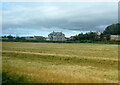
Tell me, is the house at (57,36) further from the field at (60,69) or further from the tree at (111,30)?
the field at (60,69)

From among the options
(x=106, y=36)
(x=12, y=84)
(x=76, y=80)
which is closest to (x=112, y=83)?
(x=76, y=80)

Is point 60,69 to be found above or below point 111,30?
below

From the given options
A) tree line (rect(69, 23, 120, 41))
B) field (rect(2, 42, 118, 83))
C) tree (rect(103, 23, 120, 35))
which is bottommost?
field (rect(2, 42, 118, 83))

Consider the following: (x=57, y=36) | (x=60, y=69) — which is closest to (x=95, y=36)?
(x=57, y=36)

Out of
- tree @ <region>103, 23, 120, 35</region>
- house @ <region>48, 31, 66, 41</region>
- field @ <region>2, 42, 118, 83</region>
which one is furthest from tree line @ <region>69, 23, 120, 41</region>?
field @ <region>2, 42, 118, 83</region>

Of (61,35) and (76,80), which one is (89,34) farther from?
(76,80)

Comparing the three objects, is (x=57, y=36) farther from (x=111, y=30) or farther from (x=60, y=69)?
(x=60, y=69)

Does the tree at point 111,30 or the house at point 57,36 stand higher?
the tree at point 111,30

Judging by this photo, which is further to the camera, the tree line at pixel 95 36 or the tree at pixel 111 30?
the tree at pixel 111 30

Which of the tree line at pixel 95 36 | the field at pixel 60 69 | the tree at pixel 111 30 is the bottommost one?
the field at pixel 60 69

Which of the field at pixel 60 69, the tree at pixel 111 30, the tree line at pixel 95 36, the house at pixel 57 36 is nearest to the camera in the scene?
the field at pixel 60 69

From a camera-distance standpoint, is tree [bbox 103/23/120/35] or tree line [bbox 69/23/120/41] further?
tree [bbox 103/23/120/35]

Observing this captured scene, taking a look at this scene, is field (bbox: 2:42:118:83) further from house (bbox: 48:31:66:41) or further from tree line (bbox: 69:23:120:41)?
house (bbox: 48:31:66:41)

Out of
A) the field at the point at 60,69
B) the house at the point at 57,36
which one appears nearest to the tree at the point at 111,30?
the house at the point at 57,36
